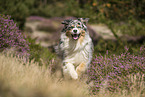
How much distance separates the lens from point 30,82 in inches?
128

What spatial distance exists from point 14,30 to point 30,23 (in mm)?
8171

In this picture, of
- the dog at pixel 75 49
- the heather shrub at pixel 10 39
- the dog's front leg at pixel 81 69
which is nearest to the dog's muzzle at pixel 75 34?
the dog at pixel 75 49

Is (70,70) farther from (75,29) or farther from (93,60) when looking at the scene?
(75,29)

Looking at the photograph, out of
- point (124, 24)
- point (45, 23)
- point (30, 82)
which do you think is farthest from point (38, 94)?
point (45, 23)

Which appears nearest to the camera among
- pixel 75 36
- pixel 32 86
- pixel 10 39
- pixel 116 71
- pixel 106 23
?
pixel 32 86

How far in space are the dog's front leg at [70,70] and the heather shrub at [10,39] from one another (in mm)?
1683

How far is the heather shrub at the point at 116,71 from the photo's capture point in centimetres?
390

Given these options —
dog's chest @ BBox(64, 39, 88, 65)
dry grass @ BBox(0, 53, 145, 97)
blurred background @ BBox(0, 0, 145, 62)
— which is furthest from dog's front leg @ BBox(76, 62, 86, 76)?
blurred background @ BBox(0, 0, 145, 62)

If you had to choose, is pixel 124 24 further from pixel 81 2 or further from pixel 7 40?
pixel 7 40

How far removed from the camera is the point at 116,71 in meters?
4.34

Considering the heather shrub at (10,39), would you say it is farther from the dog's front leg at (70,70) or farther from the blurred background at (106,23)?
the blurred background at (106,23)

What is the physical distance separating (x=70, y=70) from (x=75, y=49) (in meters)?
0.56

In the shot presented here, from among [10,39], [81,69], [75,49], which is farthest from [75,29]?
[10,39]

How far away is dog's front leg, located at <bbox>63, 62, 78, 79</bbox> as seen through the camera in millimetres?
4516
